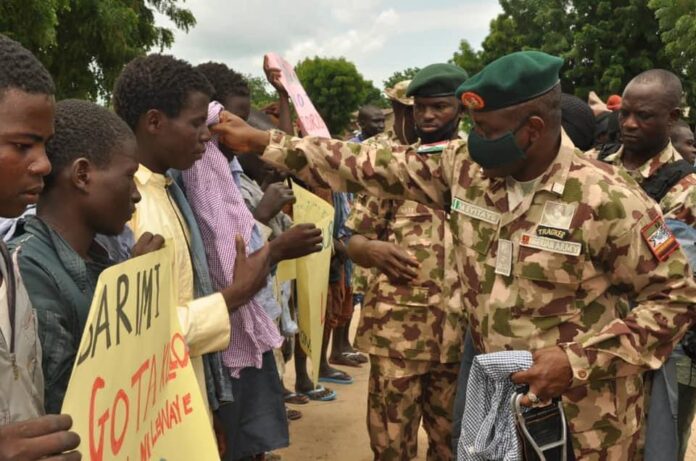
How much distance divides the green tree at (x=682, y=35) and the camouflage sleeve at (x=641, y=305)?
67.8 ft

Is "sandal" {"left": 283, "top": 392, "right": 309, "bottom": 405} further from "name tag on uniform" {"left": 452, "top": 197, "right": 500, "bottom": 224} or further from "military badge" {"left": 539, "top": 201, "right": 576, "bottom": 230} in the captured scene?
"military badge" {"left": 539, "top": 201, "right": 576, "bottom": 230}

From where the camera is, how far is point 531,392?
92.8 inches

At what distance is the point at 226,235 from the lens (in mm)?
2779

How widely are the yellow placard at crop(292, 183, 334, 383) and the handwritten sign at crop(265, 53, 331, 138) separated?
358 mm

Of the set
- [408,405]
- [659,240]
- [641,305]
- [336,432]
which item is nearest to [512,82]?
[659,240]

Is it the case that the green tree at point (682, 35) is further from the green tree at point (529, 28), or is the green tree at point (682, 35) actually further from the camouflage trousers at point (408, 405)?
the camouflage trousers at point (408, 405)

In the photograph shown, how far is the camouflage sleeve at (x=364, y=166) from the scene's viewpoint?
2.80 m

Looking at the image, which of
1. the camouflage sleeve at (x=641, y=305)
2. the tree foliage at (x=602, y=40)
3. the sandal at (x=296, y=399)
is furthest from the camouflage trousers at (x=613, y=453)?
the tree foliage at (x=602, y=40)

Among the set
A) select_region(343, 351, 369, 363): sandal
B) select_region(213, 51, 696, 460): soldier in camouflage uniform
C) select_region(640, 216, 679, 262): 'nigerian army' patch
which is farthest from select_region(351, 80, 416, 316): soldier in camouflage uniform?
select_region(343, 351, 369, 363): sandal

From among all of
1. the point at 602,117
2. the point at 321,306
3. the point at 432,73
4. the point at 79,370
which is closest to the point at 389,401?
the point at 321,306

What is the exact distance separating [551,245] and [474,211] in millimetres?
324

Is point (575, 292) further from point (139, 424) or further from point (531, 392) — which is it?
point (139, 424)

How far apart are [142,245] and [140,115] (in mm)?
752

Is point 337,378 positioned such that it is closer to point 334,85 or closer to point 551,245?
point 551,245
